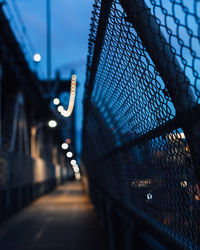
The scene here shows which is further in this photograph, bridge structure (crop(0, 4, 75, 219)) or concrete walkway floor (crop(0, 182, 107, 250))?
bridge structure (crop(0, 4, 75, 219))

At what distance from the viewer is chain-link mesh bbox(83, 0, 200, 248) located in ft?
6.88

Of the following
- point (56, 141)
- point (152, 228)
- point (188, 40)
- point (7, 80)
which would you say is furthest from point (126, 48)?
point (56, 141)

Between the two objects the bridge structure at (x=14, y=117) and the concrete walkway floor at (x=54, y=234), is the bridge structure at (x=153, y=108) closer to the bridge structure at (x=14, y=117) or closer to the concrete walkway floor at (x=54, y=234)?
the concrete walkway floor at (x=54, y=234)

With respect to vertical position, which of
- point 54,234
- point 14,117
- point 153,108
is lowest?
point 54,234

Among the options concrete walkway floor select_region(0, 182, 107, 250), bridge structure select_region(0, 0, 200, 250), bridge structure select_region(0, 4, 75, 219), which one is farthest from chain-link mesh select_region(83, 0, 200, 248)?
bridge structure select_region(0, 4, 75, 219)

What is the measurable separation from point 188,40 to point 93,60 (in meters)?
2.91

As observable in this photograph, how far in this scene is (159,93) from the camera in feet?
8.98

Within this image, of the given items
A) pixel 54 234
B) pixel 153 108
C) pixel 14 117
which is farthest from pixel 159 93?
pixel 14 117

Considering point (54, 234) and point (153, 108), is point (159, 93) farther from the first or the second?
point (54, 234)

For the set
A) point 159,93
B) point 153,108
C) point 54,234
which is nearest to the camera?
point 159,93

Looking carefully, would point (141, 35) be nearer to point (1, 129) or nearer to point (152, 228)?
point (152, 228)

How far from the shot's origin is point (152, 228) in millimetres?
3766

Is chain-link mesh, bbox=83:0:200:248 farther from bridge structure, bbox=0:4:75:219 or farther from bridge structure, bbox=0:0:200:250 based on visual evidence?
bridge structure, bbox=0:4:75:219

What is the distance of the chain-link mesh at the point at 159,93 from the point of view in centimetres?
210
